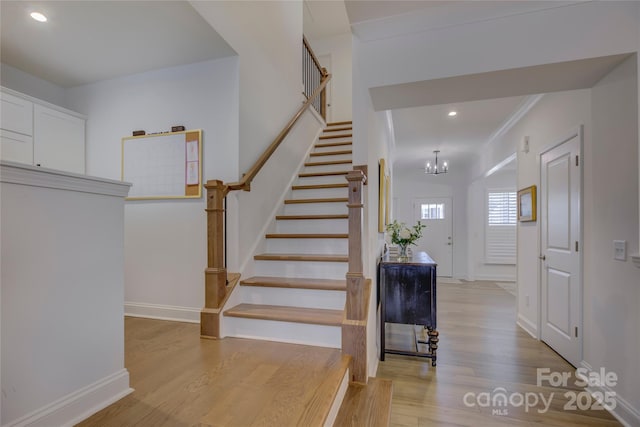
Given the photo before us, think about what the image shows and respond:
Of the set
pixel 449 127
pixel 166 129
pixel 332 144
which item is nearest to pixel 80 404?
pixel 166 129

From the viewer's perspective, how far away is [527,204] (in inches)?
139

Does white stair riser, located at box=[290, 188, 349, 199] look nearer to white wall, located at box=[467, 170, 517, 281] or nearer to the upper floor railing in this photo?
the upper floor railing

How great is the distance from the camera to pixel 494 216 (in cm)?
673

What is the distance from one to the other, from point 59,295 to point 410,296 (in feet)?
7.96

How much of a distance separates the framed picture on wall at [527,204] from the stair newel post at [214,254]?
3378 millimetres

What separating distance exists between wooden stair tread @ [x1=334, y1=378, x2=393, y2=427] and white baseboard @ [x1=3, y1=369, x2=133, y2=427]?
114cm

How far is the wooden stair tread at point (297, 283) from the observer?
2320 millimetres

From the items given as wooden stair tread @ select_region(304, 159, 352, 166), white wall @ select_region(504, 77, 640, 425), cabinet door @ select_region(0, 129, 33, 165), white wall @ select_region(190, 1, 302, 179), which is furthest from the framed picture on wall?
cabinet door @ select_region(0, 129, 33, 165)

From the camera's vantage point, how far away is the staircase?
2.17 meters

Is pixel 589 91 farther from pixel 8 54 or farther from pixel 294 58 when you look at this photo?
pixel 8 54

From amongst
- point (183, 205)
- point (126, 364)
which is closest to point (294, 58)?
point (183, 205)

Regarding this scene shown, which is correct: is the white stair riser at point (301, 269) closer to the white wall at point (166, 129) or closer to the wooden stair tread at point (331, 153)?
the white wall at point (166, 129)

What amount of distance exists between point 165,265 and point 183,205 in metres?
0.59

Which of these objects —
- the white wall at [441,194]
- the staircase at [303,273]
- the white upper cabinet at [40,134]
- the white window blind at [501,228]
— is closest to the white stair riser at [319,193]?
the staircase at [303,273]
